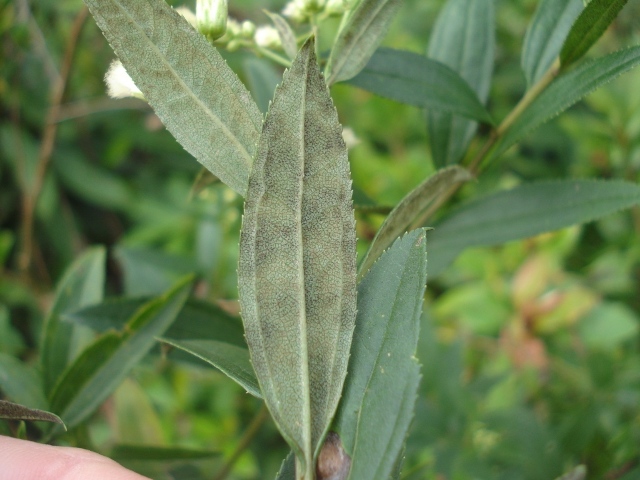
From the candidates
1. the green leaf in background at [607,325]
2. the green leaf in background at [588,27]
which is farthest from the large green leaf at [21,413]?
the green leaf in background at [607,325]

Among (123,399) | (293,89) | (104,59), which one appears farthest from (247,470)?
(104,59)

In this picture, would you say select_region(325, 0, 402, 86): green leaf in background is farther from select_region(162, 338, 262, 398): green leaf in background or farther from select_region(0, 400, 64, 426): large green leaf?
select_region(0, 400, 64, 426): large green leaf

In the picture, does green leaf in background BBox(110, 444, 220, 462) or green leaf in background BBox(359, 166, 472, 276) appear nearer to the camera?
green leaf in background BBox(359, 166, 472, 276)

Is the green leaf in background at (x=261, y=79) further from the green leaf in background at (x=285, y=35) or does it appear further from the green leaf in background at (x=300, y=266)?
the green leaf in background at (x=300, y=266)

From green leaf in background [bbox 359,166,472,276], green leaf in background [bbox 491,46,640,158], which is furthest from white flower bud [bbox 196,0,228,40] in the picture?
green leaf in background [bbox 491,46,640,158]

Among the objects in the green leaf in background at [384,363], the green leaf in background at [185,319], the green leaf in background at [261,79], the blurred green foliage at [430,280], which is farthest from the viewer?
the blurred green foliage at [430,280]

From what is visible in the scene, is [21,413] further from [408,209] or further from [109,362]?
[408,209]
